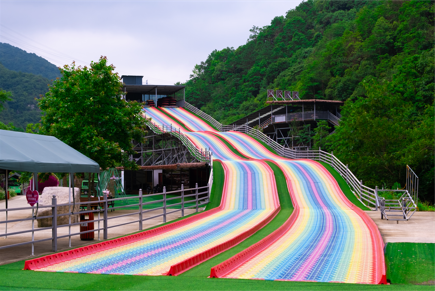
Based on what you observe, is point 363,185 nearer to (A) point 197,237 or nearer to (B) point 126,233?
(A) point 197,237

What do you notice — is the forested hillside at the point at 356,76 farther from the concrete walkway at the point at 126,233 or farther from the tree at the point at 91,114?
the tree at the point at 91,114

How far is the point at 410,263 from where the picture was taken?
961cm

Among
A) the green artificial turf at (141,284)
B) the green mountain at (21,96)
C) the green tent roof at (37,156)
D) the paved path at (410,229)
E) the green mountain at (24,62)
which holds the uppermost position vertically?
the green mountain at (24,62)

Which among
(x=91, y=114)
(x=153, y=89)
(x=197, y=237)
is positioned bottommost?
(x=197, y=237)

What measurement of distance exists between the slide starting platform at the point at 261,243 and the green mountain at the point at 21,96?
89513mm

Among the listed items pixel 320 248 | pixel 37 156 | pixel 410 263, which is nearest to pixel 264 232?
pixel 320 248

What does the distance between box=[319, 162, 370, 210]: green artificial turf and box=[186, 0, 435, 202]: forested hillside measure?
→ 118 inches

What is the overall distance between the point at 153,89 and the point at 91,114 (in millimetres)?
36681

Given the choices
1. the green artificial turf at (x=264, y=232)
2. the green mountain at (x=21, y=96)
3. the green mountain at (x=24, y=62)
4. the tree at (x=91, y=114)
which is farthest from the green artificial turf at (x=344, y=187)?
the green mountain at (x=24, y=62)

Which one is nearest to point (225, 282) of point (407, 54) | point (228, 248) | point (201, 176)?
point (228, 248)

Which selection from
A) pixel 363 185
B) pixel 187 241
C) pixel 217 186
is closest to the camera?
pixel 187 241

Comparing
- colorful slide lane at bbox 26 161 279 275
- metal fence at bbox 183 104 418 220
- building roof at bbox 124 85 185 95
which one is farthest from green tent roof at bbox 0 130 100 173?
building roof at bbox 124 85 185 95

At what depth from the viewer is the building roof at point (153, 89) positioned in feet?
185

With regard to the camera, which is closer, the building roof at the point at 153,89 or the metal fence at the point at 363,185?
the metal fence at the point at 363,185
